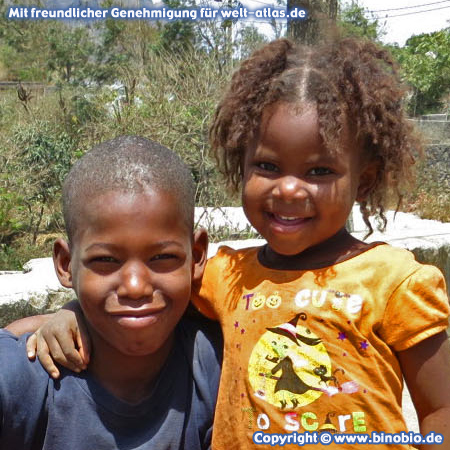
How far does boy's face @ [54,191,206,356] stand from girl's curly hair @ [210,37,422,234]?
0.42 metres

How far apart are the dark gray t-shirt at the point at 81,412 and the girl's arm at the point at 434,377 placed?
58 centimetres

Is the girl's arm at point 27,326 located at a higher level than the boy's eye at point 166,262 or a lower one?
lower

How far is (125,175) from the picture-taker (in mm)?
1530

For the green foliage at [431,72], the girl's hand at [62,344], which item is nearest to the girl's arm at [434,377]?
the girl's hand at [62,344]

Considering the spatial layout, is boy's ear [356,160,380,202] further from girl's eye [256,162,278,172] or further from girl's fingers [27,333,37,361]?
girl's fingers [27,333,37,361]

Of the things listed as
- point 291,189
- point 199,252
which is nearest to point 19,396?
point 199,252

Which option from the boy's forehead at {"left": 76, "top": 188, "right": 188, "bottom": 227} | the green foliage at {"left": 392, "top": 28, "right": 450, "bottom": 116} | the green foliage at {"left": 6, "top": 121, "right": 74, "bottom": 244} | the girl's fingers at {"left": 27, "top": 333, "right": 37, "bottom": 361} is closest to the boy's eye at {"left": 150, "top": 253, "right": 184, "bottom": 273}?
the boy's forehead at {"left": 76, "top": 188, "right": 188, "bottom": 227}

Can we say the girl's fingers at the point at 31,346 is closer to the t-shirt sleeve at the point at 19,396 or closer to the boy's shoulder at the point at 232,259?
the t-shirt sleeve at the point at 19,396

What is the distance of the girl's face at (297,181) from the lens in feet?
5.32

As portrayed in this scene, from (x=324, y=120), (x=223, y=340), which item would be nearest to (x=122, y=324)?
(x=223, y=340)

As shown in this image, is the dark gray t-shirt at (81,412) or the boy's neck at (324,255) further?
the boy's neck at (324,255)

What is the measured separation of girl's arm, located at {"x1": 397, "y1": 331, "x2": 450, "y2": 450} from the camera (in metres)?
1.53

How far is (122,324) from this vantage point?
4.78 feet

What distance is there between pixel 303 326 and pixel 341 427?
0.26 metres
